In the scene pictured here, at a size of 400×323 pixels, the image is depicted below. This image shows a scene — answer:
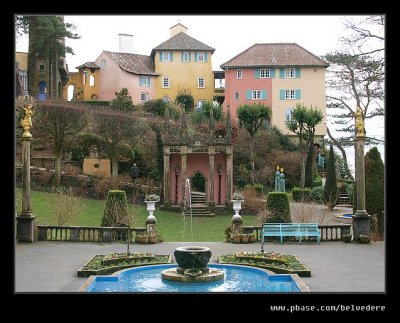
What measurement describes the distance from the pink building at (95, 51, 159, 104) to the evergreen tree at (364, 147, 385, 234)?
41606mm

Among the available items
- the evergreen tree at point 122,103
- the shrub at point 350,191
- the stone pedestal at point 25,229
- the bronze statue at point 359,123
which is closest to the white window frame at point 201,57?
the evergreen tree at point 122,103

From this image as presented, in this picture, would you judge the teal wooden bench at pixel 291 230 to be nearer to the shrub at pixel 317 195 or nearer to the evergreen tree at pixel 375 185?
the evergreen tree at pixel 375 185

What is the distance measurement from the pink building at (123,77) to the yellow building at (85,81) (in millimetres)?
591

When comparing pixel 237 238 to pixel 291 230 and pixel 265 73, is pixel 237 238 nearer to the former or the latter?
pixel 291 230

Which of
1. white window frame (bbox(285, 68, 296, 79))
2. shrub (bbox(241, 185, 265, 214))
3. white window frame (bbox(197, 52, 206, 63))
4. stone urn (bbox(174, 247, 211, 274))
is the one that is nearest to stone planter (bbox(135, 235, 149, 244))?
stone urn (bbox(174, 247, 211, 274))

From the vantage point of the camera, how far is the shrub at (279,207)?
22.5 meters

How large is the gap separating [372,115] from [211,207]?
52.9ft

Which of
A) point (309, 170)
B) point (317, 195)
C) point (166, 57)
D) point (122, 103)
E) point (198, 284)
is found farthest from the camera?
point (166, 57)

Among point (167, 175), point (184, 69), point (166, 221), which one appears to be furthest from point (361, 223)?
point (184, 69)

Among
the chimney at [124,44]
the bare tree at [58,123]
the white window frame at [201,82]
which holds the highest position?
the chimney at [124,44]

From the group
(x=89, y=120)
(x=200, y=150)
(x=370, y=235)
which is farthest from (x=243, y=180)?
(x=370, y=235)

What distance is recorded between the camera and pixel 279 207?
22.6m

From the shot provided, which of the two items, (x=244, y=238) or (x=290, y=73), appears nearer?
(x=244, y=238)

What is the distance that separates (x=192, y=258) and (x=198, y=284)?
65 centimetres
